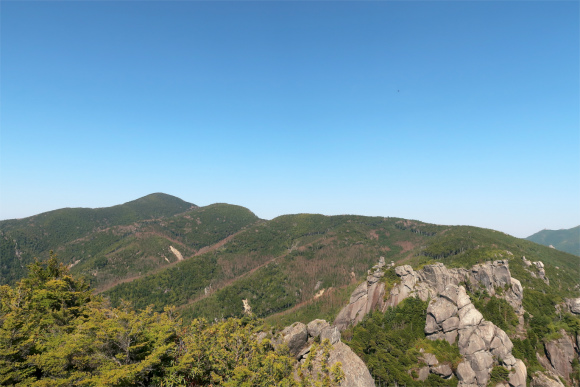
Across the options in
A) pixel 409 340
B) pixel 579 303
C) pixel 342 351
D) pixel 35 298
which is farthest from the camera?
pixel 579 303

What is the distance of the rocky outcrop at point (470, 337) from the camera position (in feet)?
234

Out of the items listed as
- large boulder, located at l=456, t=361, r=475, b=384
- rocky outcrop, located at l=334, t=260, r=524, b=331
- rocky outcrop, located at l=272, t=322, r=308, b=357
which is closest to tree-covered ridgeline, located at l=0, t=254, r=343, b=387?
rocky outcrop, located at l=272, t=322, r=308, b=357

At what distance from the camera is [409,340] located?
8606 cm

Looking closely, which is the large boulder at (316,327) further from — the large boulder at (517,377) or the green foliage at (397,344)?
the large boulder at (517,377)

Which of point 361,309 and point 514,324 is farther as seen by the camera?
point 361,309

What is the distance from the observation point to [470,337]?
7750 cm

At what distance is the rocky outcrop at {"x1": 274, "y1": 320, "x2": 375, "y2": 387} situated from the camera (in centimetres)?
3838

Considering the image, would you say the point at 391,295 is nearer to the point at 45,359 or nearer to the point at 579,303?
the point at 579,303

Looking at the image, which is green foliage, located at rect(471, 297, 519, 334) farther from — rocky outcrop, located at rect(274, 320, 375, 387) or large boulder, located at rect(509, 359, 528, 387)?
rocky outcrop, located at rect(274, 320, 375, 387)

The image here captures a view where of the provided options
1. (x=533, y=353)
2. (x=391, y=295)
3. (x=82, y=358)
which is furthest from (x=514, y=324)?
(x=82, y=358)

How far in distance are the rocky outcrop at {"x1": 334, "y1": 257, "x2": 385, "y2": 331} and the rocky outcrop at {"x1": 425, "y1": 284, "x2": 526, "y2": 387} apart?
2348 centimetres

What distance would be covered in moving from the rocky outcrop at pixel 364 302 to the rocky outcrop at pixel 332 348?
61.3 metres

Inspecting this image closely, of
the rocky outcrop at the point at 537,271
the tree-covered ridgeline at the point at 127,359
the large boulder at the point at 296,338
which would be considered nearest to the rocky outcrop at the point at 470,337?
the large boulder at the point at 296,338

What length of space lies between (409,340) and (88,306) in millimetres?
95395
